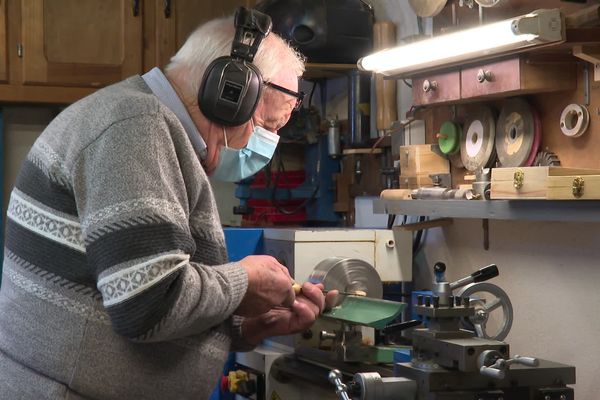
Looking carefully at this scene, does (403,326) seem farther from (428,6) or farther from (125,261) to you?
(428,6)

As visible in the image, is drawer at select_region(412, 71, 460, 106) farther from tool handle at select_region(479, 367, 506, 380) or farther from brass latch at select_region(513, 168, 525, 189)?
tool handle at select_region(479, 367, 506, 380)

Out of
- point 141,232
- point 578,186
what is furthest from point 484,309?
point 141,232

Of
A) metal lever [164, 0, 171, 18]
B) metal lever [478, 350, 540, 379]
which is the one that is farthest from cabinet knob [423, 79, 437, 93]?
metal lever [164, 0, 171, 18]

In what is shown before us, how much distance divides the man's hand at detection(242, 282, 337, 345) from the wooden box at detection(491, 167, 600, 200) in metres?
0.48

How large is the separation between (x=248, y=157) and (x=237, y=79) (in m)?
0.34

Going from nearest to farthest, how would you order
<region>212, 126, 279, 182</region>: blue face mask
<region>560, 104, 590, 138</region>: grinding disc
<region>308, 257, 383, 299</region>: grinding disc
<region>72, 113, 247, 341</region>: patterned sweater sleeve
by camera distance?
1. <region>72, 113, 247, 341</region>: patterned sweater sleeve
2. <region>212, 126, 279, 182</region>: blue face mask
3. <region>560, 104, 590, 138</region>: grinding disc
4. <region>308, 257, 383, 299</region>: grinding disc

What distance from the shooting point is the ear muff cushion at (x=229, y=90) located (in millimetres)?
1430

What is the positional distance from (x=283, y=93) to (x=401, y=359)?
73cm

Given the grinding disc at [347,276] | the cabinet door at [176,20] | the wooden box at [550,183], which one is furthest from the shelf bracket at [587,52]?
the cabinet door at [176,20]

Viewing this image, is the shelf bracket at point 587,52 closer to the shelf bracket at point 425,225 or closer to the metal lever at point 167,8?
the shelf bracket at point 425,225

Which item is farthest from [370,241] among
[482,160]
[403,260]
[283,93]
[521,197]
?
[283,93]

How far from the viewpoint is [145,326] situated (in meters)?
1.24

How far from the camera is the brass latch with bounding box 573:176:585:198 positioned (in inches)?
67.1

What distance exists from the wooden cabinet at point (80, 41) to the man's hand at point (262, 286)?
2.29 metres
